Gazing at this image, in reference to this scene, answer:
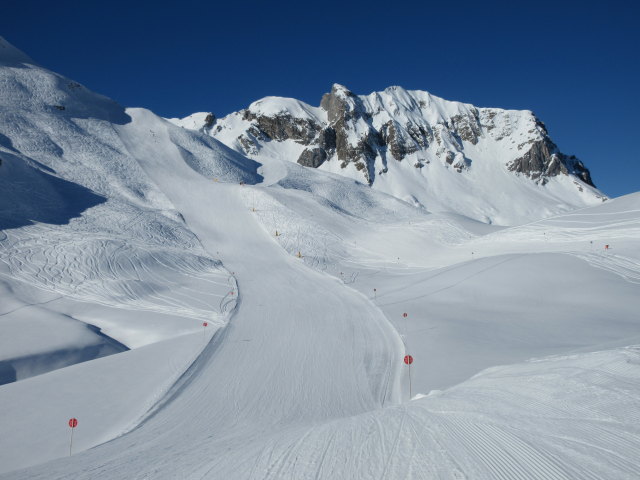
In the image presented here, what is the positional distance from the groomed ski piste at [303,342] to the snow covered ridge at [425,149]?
5817cm

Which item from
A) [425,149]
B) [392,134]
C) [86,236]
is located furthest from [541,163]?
[86,236]

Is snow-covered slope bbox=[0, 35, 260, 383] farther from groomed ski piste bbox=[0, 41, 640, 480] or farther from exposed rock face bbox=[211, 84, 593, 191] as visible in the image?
exposed rock face bbox=[211, 84, 593, 191]

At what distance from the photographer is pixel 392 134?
106 metres

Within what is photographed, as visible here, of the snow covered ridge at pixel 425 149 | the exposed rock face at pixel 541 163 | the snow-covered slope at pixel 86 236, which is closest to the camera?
the snow-covered slope at pixel 86 236

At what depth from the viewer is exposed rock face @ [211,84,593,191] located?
331ft

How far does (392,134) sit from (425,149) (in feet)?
34.9

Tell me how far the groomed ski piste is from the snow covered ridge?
191 ft

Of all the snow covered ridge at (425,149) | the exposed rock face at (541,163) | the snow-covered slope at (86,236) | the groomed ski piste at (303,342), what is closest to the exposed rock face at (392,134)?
the exposed rock face at (541,163)

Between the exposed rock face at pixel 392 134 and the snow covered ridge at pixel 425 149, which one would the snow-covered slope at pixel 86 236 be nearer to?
the snow covered ridge at pixel 425 149

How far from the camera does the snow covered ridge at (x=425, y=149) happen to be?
9150 centimetres

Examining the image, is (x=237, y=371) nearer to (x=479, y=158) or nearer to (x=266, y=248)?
(x=266, y=248)

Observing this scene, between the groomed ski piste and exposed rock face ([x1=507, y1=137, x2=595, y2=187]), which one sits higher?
exposed rock face ([x1=507, y1=137, x2=595, y2=187])

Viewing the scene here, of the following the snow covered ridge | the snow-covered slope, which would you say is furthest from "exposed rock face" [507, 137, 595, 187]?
the snow-covered slope

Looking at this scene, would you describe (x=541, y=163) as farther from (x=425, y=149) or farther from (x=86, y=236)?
(x=86, y=236)
